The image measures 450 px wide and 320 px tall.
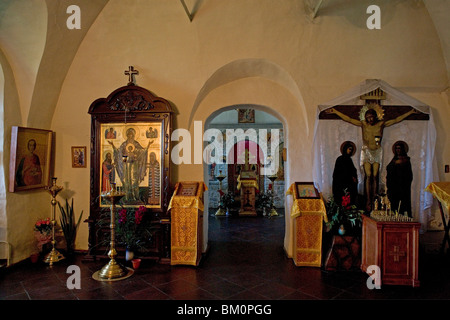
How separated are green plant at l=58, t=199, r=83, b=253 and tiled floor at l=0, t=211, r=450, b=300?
437mm

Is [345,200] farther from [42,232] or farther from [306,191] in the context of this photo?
[42,232]

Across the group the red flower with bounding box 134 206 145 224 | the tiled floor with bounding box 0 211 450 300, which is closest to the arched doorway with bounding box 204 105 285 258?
the tiled floor with bounding box 0 211 450 300

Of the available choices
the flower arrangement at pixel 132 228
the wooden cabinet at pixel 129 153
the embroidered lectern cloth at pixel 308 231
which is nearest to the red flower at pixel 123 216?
the flower arrangement at pixel 132 228

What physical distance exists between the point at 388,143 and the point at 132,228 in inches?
192

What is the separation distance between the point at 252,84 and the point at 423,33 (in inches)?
126

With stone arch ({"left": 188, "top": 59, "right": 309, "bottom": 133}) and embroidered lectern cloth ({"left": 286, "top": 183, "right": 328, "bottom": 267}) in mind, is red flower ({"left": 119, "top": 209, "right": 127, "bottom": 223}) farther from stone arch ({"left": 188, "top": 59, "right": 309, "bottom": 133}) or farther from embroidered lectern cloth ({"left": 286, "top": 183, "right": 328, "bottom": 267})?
embroidered lectern cloth ({"left": 286, "top": 183, "right": 328, "bottom": 267})

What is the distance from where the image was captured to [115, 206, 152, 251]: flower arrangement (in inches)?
196

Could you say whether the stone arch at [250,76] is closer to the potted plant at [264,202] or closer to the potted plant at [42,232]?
the potted plant at [42,232]

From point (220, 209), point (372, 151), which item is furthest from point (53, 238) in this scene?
point (372, 151)

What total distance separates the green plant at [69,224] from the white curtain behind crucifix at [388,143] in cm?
478

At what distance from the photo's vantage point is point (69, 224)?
5.68 m

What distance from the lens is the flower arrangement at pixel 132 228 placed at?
4.99 m

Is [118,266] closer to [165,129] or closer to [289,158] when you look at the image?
[165,129]
